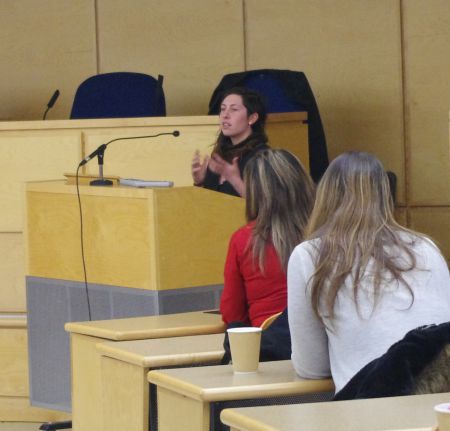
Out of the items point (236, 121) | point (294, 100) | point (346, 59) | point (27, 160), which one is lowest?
point (27, 160)

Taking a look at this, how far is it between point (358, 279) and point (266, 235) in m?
0.77

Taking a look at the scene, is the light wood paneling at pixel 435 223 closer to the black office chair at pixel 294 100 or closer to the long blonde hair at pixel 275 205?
the black office chair at pixel 294 100

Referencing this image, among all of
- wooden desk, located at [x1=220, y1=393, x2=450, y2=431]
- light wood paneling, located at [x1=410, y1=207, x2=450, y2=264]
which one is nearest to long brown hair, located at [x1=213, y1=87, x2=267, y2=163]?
light wood paneling, located at [x1=410, y1=207, x2=450, y2=264]

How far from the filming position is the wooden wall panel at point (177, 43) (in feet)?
23.8

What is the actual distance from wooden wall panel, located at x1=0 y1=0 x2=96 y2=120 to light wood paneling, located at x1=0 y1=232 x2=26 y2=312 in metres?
2.18

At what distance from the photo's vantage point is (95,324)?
3.71 metres

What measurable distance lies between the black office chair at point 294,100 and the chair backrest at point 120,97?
0.36 meters

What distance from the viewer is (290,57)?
23.0 ft

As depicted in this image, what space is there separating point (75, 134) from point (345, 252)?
2.95 meters

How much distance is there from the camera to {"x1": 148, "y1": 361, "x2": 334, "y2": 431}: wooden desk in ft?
9.06

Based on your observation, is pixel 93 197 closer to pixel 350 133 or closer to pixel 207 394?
pixel 207 394

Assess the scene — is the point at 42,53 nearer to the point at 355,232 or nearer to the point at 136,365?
the point at 136,365

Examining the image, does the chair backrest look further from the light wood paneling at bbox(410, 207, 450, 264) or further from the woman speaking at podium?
the light wood paneling at bbox(410, 207, 450, 264)

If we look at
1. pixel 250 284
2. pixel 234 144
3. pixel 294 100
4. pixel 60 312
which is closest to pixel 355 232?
pixel 250 284
